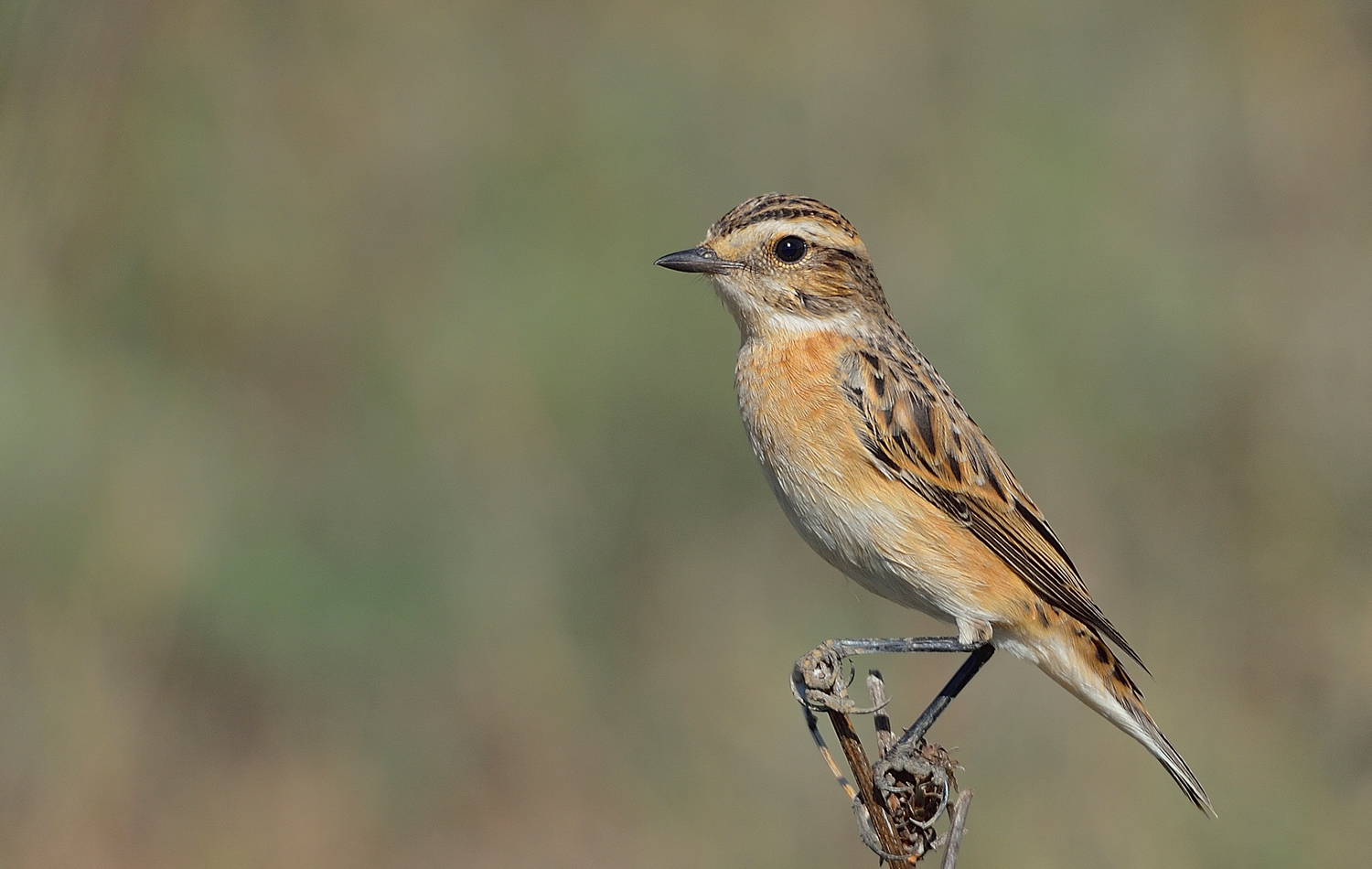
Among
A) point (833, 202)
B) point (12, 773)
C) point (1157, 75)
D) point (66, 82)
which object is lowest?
point (12, 773)

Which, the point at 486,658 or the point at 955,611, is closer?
the point at 955,611

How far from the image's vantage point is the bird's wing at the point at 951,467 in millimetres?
5211

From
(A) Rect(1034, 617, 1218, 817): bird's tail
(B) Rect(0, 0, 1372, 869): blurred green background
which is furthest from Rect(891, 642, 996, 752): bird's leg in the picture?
(B) Rect(0, 0, 1372, 869): blurred green background

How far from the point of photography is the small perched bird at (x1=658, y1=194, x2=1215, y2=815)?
505 centimetres

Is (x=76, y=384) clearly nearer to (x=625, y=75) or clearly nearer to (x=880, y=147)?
(x=625, y=75)

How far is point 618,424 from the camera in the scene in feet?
25.8

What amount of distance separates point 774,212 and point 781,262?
0.20 meters

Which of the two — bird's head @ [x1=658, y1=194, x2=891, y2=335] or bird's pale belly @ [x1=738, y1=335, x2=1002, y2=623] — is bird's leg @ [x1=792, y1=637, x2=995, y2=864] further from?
bird's head @ [x1=658, y1=194, x2=891, y2=335]

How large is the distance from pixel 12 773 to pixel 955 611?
4.29m

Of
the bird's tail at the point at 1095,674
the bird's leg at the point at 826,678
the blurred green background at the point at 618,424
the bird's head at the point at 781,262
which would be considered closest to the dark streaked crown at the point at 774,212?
the bird's head at the point at 781,262

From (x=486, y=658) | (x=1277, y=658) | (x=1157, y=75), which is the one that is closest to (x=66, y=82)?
(x=486, y=658)

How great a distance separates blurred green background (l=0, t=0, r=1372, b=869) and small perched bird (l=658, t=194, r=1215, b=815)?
1.17 meters

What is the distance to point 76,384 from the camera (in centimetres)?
757

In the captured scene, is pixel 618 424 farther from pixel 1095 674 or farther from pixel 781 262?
pixel 1095 674
